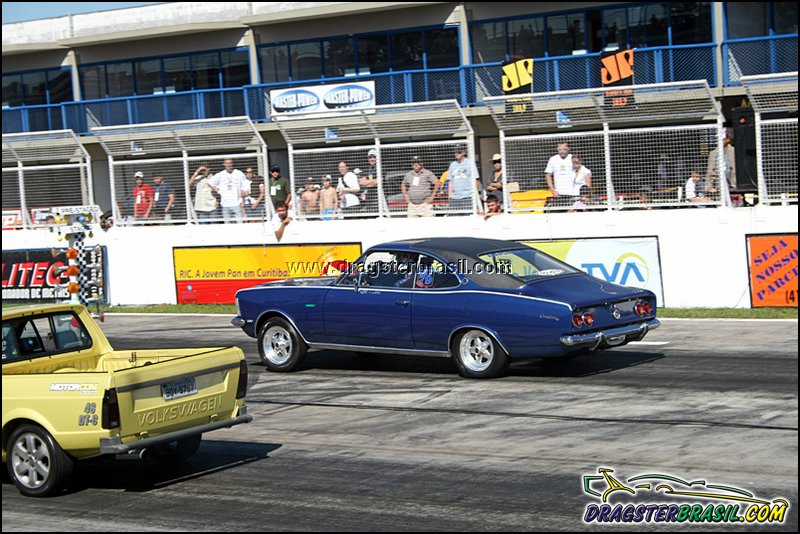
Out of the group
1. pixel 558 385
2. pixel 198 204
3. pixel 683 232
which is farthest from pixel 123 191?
pixel 558 385

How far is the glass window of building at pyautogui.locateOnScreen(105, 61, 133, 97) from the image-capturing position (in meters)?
36.5

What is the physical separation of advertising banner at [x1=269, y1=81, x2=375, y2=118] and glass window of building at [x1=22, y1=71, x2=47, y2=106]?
11.0 m

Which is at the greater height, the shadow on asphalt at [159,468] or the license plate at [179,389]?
the license plate at [179,389]

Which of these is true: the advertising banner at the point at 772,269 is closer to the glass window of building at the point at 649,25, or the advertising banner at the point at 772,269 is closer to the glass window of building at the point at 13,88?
the glass window of building at the point at 649,25

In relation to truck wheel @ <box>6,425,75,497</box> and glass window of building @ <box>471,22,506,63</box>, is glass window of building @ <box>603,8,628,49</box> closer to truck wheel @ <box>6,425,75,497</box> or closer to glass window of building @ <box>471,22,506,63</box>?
glass window of building @ <box>471,22,506,63</box>

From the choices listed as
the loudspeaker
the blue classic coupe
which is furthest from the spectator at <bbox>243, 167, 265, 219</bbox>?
Answer: the loudspeaker

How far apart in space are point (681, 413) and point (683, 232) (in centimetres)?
888

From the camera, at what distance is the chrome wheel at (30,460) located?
26.8 feet

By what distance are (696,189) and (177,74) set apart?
2159 centimetres

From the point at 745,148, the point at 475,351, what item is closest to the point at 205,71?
the point at 745,148

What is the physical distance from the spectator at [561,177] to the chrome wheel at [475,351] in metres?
7.54

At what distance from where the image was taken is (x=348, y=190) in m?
21.7

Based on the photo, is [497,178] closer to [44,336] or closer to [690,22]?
[690,22]

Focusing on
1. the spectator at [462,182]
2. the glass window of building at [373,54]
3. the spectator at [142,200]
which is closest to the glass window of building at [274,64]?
the glass window of building at [373,54]
